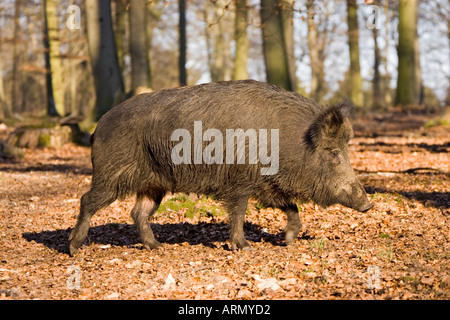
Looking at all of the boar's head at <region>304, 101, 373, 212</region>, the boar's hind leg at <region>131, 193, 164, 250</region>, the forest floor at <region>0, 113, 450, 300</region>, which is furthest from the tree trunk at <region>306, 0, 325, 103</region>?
the boar's head at <region>304, 101, 373, 212</region>

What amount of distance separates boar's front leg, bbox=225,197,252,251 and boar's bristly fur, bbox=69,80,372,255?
1cm

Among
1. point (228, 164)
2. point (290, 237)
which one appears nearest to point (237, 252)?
point (290, 237)

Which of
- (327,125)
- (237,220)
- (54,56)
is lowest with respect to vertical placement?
(237,220)

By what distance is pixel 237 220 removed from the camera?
6.73 meters

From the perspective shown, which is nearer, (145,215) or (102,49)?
(145,215)

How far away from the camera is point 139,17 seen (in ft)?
62.0

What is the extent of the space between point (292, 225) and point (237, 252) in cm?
81

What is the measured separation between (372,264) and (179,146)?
2486 millimetres

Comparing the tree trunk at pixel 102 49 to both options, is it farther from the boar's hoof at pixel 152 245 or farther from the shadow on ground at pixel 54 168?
the boar's hoof at pixel 152 245

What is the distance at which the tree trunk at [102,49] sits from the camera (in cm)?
1697

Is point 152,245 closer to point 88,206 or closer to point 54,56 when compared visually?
point 88,206

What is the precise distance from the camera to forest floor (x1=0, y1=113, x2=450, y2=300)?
17.2ft

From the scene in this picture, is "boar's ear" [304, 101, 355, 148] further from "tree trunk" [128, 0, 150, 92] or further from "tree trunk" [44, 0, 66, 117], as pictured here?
"tree trunk" [44, 0, 66, 117]
